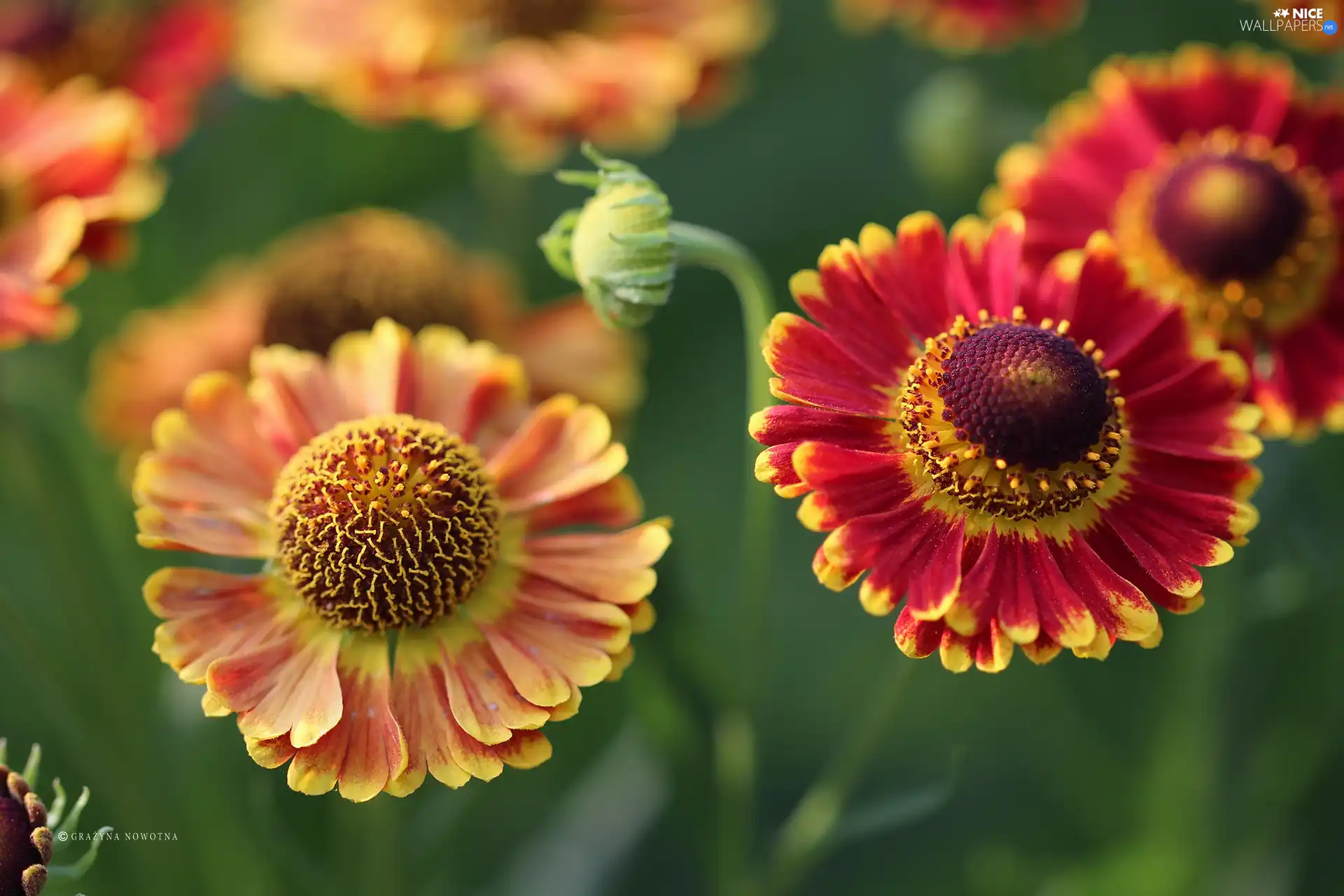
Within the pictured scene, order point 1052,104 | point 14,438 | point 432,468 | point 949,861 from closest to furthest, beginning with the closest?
point 432,468
point 14,438
point 949,861
point 1052,104

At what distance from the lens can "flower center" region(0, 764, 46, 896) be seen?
0.62 metres

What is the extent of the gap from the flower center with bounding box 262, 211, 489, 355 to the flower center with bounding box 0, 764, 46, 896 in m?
0.49

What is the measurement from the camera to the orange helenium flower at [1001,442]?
2.19ft

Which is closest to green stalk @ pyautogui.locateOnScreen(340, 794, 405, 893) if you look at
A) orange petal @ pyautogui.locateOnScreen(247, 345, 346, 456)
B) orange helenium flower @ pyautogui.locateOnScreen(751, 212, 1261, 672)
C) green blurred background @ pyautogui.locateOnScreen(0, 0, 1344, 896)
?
green blurred background @ pyautogui.locateOnScreen(0, 0, 1344, 896)

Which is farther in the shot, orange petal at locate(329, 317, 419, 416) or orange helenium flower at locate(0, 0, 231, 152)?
orange helenium flower at locate(0, 0, 231, 152)

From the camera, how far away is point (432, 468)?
773 mm

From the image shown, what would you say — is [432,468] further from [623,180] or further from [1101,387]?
[1101,387]

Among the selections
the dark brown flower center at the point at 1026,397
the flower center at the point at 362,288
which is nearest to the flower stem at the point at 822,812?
the dark brown flower center at the point at 1026,397

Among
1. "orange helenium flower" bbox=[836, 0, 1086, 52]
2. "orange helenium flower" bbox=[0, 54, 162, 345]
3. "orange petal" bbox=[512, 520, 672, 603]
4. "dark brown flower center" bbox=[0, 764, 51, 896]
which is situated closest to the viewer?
"dark brown flower center" bbox=[0, 764, 51, 896]

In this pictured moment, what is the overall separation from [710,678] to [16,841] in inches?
17.2

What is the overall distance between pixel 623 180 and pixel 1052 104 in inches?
26.5

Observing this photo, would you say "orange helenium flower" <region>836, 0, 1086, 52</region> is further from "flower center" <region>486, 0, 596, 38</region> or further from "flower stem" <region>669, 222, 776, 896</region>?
"flower stem" <region>669, 222, 776, 896</region>

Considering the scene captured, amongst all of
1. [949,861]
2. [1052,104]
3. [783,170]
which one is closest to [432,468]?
[949,861]

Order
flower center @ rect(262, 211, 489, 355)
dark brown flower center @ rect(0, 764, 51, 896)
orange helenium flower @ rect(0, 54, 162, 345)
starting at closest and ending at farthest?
dark brown flower center @ rect(0, 764, 51, 896)
orange helenium flower @ rect(0, 54, 162, 345)
flower center @ rect(262, 211, 489, 355)
